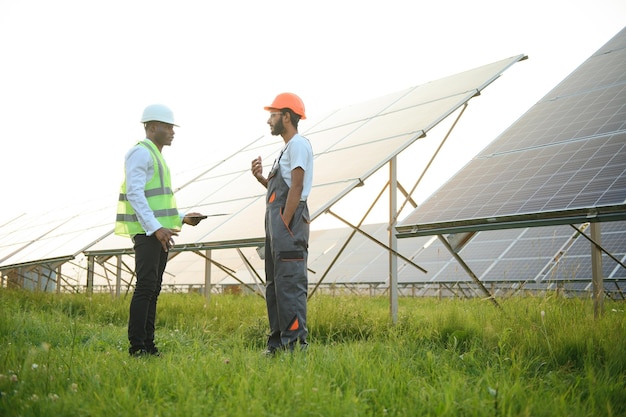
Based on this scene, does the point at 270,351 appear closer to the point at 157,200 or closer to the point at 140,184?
the point at 157,200

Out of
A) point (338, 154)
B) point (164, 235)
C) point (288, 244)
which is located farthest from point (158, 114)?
point (338, 154)

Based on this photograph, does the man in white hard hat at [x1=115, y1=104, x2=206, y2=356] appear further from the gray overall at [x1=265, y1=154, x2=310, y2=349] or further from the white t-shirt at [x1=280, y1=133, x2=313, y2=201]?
the white t-shirt at [x1=280, y1=133, x2=313, y2=201]

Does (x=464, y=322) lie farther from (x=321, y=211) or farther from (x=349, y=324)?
(x=321, y=211)

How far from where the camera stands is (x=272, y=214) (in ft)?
14.7

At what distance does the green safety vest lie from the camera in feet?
15.0

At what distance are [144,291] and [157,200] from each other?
694mm

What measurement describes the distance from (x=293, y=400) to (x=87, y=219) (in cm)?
1091

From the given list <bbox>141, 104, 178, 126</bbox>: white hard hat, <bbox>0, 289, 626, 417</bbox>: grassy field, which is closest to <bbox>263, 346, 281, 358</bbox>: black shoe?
<bbox>0, 289, 626, 417</bbox>: grassy field

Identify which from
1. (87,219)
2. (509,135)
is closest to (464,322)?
(509,135)

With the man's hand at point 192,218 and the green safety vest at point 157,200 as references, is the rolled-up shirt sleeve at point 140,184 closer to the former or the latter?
the green safety vest at point 157,200

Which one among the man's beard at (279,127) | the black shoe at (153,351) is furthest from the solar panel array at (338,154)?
the black shoe at (153,351)

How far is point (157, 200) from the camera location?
15.3 feet

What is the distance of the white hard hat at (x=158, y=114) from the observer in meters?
4.75

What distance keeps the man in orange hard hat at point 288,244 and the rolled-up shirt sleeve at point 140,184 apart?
82 cm
